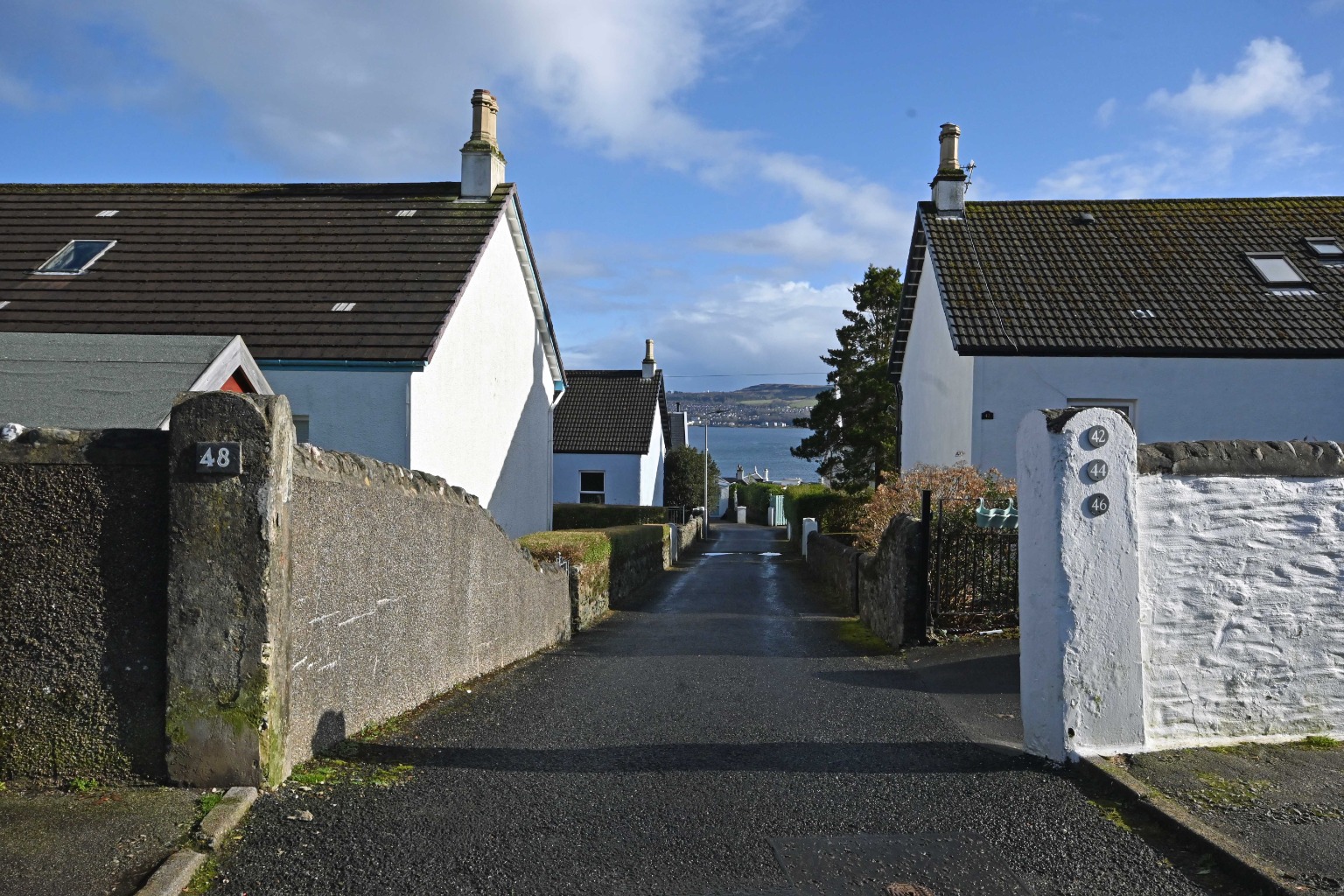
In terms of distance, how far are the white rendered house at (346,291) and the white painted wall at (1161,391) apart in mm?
9031

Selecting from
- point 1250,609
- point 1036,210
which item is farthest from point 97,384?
point 1036,210

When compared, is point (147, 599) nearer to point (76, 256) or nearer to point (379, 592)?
point (379, 592)

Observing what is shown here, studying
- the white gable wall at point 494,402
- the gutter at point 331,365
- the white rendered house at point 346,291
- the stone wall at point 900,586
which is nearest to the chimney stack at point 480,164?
the white rendered house at point 346,291

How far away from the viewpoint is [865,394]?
35906 mm

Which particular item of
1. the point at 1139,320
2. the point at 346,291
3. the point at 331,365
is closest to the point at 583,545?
the point at 331,365

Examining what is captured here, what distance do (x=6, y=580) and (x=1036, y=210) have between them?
2187 cm

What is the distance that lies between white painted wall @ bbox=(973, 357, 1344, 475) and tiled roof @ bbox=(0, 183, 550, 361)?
9.64 meters

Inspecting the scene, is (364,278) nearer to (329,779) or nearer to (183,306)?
(183,306)

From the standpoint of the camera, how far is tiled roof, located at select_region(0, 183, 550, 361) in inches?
608

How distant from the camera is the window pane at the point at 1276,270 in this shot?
19.4m

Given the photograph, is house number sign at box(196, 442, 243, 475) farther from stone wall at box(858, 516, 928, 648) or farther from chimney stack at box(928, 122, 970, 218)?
chimney stack at box(928, 122, 970, 218)

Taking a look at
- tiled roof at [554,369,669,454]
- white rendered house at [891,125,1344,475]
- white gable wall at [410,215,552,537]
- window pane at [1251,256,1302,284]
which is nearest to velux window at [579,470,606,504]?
tiled roof at [554,369,669,454]

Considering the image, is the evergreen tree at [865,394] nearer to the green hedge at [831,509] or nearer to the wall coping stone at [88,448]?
the green hedge at [831,509]

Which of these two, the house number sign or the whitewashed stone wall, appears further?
the whitewashed stone wall
